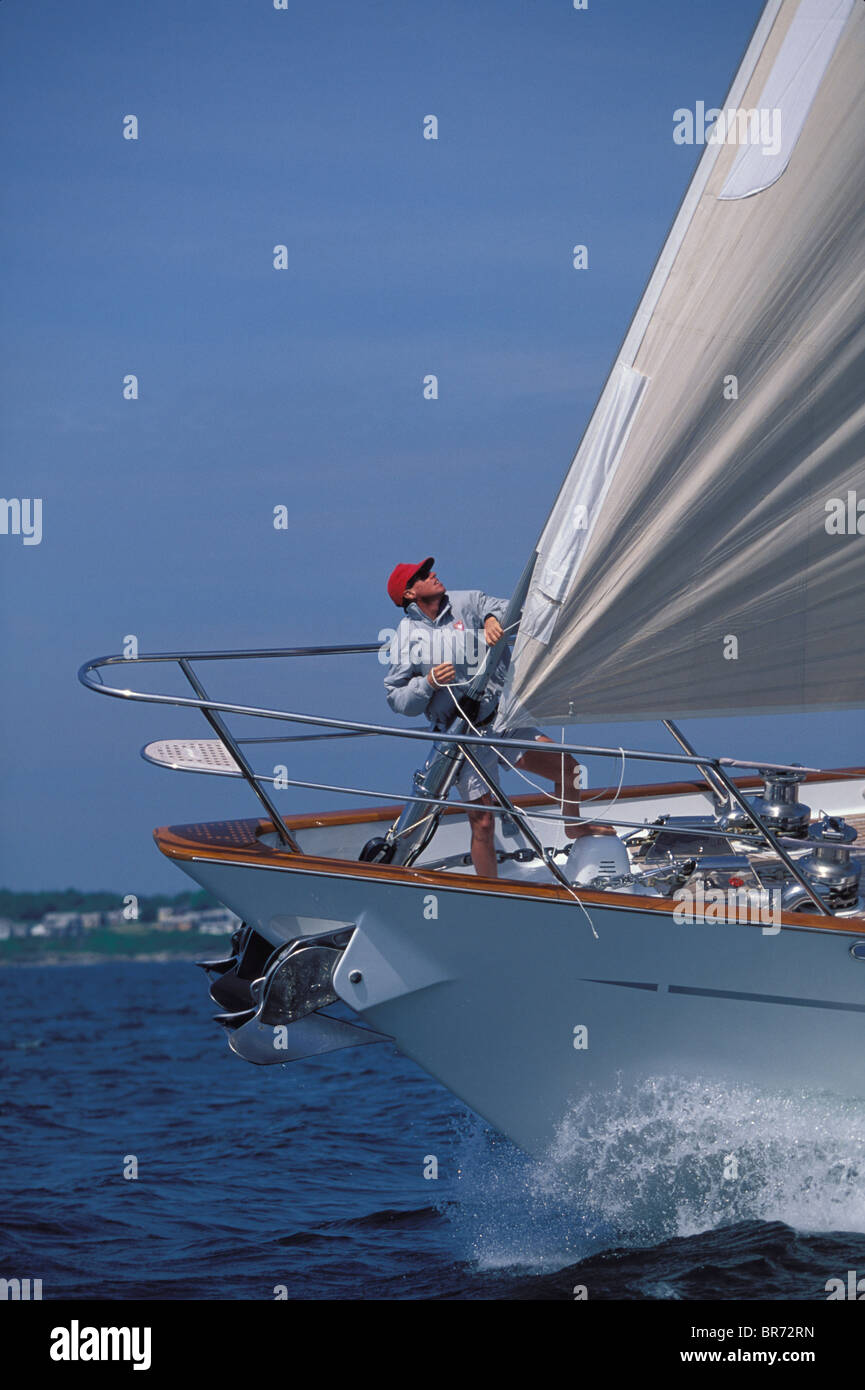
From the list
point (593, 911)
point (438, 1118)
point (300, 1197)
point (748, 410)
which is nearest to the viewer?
point (748, 410)

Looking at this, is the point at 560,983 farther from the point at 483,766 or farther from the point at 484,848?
the point at 483,766

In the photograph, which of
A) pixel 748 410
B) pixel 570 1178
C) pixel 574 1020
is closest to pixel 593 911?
pixel 574 1020

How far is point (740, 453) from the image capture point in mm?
5676

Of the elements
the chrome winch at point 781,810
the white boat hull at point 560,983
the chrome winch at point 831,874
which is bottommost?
the white boat hull at point 560,983

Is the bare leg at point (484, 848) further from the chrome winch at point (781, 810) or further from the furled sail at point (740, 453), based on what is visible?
the chrome winch at point (781, 810)

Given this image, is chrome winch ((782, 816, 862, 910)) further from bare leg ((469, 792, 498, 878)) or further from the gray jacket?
the gray jacket

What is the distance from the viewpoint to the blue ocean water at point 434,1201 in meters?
6.30

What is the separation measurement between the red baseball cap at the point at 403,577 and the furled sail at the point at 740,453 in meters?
0.95

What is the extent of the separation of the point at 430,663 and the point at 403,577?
18.4 inches

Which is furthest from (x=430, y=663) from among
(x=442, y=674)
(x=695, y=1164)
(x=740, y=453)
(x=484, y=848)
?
(x=695, y=1164)

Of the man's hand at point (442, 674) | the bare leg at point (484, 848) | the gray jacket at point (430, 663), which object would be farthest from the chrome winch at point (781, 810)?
the man's hand at point (442, 674)
